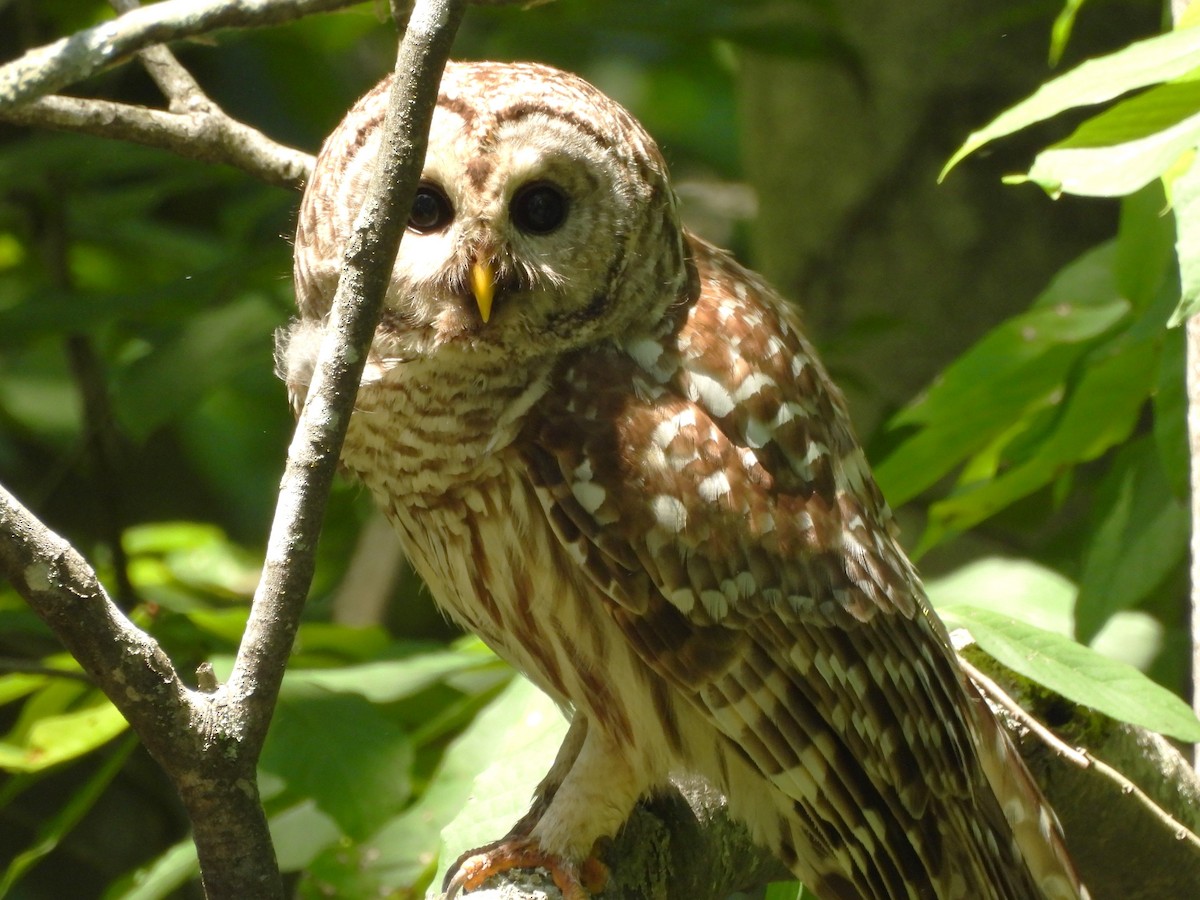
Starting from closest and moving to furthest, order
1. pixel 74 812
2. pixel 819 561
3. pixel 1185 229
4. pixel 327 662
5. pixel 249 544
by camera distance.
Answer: pixel 1185 229 < pixel 819 561 < pixel 74 812 < pixel 327 662 < pixel 249 544

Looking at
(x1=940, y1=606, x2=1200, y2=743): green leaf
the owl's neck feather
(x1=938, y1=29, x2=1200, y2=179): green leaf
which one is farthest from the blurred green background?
(x1=938, y1=29, x2=1200, y2=179): green leaf

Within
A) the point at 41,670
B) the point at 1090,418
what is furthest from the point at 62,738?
the point at 1090,418

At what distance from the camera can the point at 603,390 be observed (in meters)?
2.24

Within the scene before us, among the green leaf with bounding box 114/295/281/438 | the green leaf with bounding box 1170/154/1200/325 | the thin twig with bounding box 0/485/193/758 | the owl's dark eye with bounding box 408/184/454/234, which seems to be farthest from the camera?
the green leaf with bounding box 114/295/281/438

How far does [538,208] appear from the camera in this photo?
2.29 metres

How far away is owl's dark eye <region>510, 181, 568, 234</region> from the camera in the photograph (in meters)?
2.27

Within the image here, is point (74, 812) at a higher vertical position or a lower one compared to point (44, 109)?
lower

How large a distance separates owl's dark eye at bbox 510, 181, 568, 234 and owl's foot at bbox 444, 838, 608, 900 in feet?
3.20

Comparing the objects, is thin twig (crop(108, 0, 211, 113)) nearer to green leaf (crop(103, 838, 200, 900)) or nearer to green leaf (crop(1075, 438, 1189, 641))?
green leaf (crop(103, 838, 200, 900))

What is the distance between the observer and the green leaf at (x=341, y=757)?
7.56 feet

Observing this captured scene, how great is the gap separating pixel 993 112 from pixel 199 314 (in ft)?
7.93

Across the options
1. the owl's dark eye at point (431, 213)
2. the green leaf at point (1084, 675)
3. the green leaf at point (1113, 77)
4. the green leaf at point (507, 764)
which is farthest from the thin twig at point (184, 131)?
the green leaf at point (1084, 675)

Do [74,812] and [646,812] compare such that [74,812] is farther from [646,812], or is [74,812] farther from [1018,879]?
[1018,879]

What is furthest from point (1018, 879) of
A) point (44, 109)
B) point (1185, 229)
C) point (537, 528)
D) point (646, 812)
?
point (44, 109)
